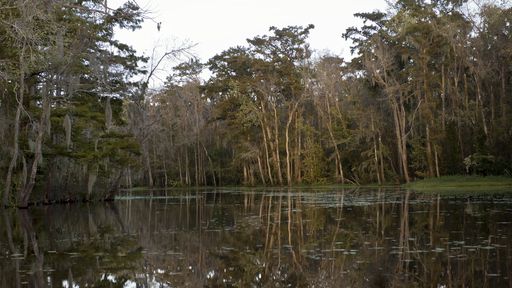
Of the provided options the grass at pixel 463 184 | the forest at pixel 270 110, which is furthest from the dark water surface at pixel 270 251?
the grass at pixel 463 184

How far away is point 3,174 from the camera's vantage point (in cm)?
2323

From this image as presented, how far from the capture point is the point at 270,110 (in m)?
50.1

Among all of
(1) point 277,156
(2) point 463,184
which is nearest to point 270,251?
(2) point 463,184

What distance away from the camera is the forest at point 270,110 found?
23.2 metres

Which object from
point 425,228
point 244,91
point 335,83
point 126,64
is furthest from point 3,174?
point 335,83

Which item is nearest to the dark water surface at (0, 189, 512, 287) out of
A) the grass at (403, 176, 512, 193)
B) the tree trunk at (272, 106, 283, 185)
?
the grass at (403, 176, 512, 193)

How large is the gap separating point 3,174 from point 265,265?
17450 millimetres

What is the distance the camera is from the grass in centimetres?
→ 3166

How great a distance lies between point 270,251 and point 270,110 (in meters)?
39.7

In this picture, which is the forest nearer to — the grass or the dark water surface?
the grass

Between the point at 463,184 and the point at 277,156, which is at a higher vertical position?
the point at 277,156

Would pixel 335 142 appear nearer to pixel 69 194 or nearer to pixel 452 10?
pixel 452 10

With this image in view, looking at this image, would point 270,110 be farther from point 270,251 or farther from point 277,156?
point 270,251

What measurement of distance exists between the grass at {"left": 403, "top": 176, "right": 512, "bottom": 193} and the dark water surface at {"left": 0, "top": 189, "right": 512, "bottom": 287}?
48.6 feet
